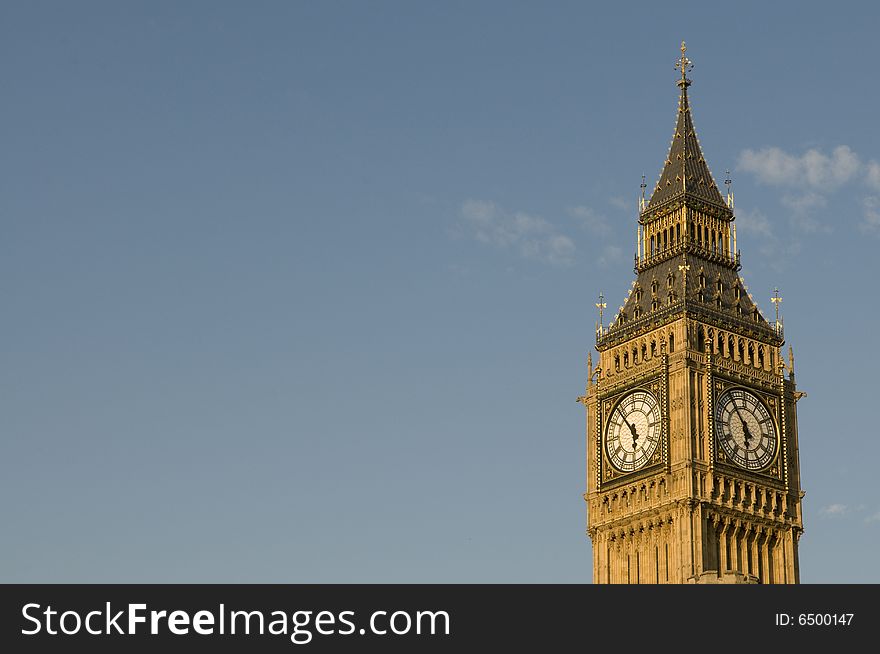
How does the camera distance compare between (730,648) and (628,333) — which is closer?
(730,648)

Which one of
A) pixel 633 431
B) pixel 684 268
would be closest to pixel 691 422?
pixel 633 431

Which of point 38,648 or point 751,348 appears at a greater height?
point 751,348

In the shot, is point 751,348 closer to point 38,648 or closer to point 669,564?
point 669,564

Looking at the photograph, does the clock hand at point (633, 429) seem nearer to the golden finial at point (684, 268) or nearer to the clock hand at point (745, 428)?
the clock hand at point (745, 428)

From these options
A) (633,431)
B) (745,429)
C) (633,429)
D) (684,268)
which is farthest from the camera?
(684,268)

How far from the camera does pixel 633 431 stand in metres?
147

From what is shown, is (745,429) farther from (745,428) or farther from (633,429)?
(633,429)

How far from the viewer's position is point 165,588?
278 ft

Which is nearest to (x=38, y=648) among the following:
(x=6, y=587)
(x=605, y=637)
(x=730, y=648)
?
(x=6, y=587)

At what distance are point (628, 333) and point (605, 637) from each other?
209 feet

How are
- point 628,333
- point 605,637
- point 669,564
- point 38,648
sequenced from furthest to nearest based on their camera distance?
point 628,333
point 669,564
point 605,637
point 38,648

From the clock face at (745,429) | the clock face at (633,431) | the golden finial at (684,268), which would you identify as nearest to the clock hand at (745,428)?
the clock face at (745,429)

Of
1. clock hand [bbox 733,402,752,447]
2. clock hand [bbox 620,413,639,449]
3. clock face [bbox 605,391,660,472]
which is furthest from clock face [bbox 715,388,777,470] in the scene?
clock hand [bbox 620,413,639,449]

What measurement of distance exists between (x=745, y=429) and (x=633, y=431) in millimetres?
7978
